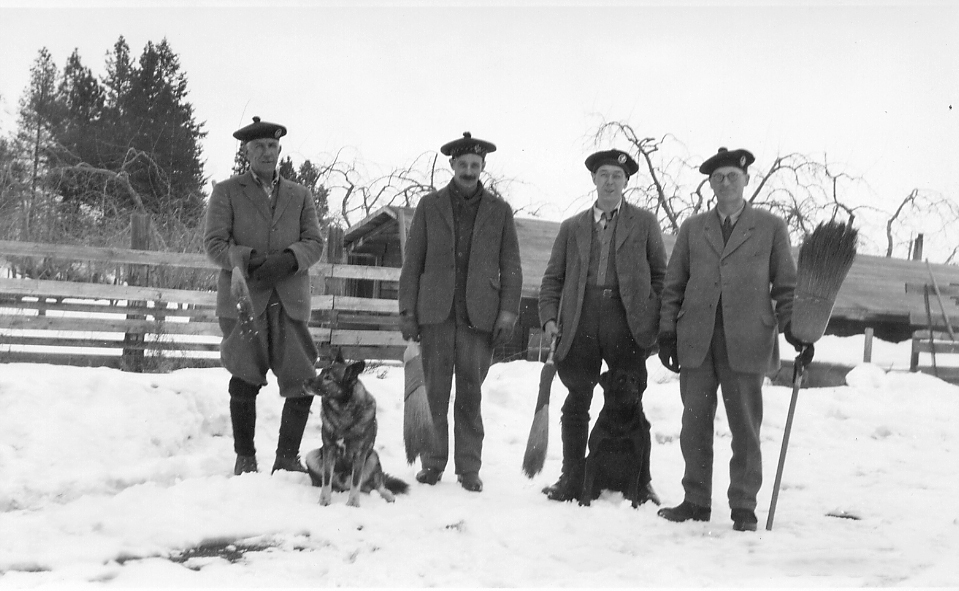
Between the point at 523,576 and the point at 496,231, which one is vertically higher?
the point at 496,231

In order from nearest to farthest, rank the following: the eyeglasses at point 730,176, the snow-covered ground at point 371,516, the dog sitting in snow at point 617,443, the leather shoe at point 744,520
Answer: the snow-covered ground at point 371,516 → the leather shoe at point 744,520 → the eyeglasses at point 730,176 → the dog sitting in snow at point 617,443

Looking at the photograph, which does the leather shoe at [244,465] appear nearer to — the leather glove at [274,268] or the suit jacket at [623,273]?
the leather glove at [274,268]

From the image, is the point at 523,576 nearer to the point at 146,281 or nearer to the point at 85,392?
the point at 85,392

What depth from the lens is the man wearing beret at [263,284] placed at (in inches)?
180

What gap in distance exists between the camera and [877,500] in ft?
16.4

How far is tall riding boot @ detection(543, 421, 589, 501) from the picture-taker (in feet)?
14.9

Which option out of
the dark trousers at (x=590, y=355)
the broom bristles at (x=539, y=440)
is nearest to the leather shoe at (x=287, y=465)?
the broom bristles at (x=539, y=440)

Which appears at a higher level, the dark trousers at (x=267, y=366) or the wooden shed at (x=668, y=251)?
the wooden shed at (x=668, y=251)

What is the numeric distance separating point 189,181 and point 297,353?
21115mm

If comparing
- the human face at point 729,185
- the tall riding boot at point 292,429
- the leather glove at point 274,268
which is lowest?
the tall riding boot at point 292,429

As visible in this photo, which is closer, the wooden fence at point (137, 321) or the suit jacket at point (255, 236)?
the suit jacket at point (255, 236)

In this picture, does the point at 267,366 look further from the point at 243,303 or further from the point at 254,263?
the point at 254,263

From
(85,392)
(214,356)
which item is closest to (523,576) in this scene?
(85,392)

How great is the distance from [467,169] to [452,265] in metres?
0.61
